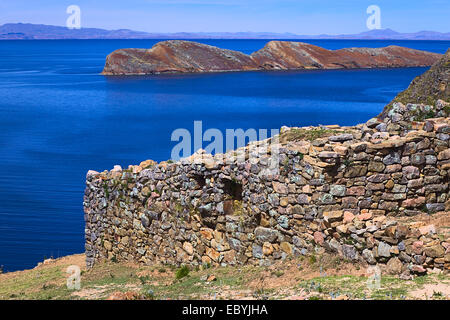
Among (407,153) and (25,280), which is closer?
(407,153)

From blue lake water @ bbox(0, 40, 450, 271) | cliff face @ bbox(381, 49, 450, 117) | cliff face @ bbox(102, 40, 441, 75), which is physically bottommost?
blue lake water @ bbox(0, 40, 450, 271)

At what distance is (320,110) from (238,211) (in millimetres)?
62643

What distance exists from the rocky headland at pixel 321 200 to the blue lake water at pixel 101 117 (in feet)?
42.2

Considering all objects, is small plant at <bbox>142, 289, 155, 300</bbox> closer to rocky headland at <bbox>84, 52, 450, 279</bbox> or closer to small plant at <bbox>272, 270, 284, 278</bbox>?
rocky headland at <bbox>84, 52, 450, 279</bbox>

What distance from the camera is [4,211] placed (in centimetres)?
3409

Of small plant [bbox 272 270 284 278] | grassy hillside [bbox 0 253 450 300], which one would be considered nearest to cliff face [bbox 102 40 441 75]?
grassy hillside [bbox 0 253 450 300]

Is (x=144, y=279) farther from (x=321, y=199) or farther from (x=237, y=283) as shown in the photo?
(x=321, y=199)

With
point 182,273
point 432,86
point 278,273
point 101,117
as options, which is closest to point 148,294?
point 278,273

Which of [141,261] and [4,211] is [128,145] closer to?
[4,211]

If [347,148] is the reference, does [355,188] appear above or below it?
below

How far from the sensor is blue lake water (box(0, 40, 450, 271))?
3250 cm

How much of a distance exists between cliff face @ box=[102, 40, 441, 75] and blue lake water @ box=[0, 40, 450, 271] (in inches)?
255

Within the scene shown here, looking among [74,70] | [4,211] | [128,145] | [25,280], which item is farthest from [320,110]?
[74,70]

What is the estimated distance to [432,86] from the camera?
25.3 meters
